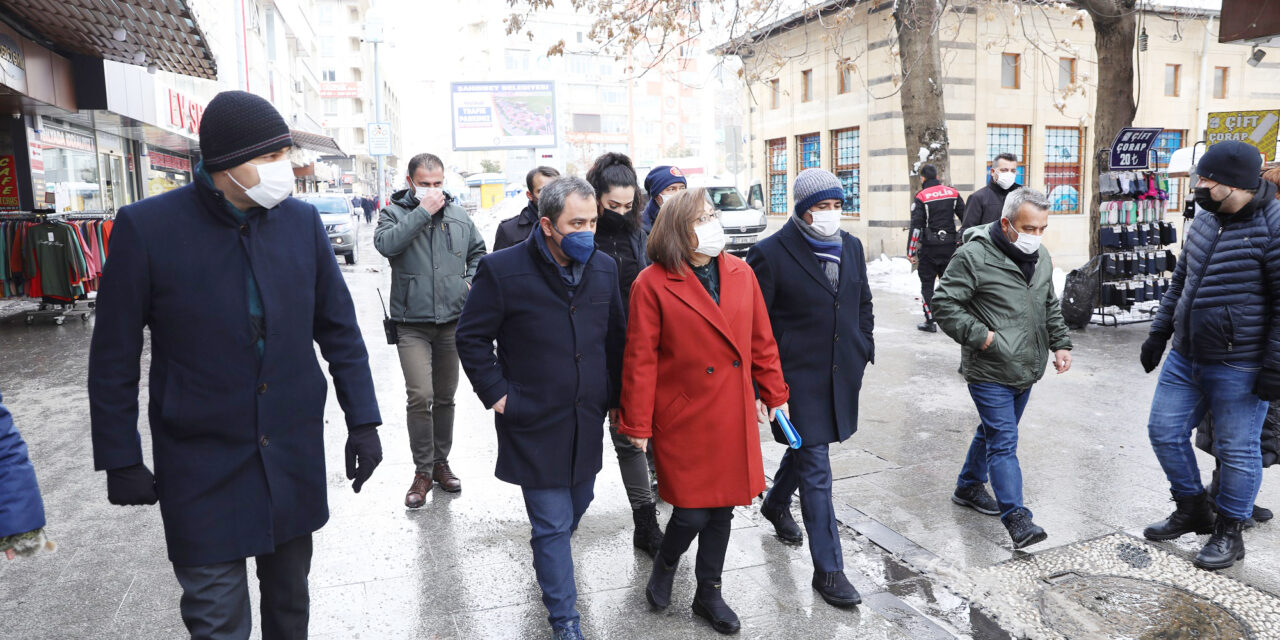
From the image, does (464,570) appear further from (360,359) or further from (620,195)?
(620,195)

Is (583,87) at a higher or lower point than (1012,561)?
higher

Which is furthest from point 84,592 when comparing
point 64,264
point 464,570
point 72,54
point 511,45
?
point 511,45

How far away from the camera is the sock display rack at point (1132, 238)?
10430mm

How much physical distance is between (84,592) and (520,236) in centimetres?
272

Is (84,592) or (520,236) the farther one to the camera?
(520,236)

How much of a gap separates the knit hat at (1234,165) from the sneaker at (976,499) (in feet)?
6.56

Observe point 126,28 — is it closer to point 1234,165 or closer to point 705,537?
point 705,537

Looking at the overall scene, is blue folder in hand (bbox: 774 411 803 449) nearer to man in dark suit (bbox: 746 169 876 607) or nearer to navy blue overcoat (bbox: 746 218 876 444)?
man in dark suit (bbox: 746 169 876 607)

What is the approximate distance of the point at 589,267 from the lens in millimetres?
3619

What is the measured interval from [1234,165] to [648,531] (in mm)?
3241

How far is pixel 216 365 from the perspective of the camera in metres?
2.53

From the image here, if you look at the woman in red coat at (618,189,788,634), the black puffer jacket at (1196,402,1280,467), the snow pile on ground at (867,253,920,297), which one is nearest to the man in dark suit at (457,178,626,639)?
the woman in red coat at (618,189,788,634)

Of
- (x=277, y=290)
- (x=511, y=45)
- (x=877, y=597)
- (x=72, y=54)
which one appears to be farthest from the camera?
(x=511, y=45)

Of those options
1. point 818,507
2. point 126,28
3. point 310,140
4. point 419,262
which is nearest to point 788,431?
point 818,507
